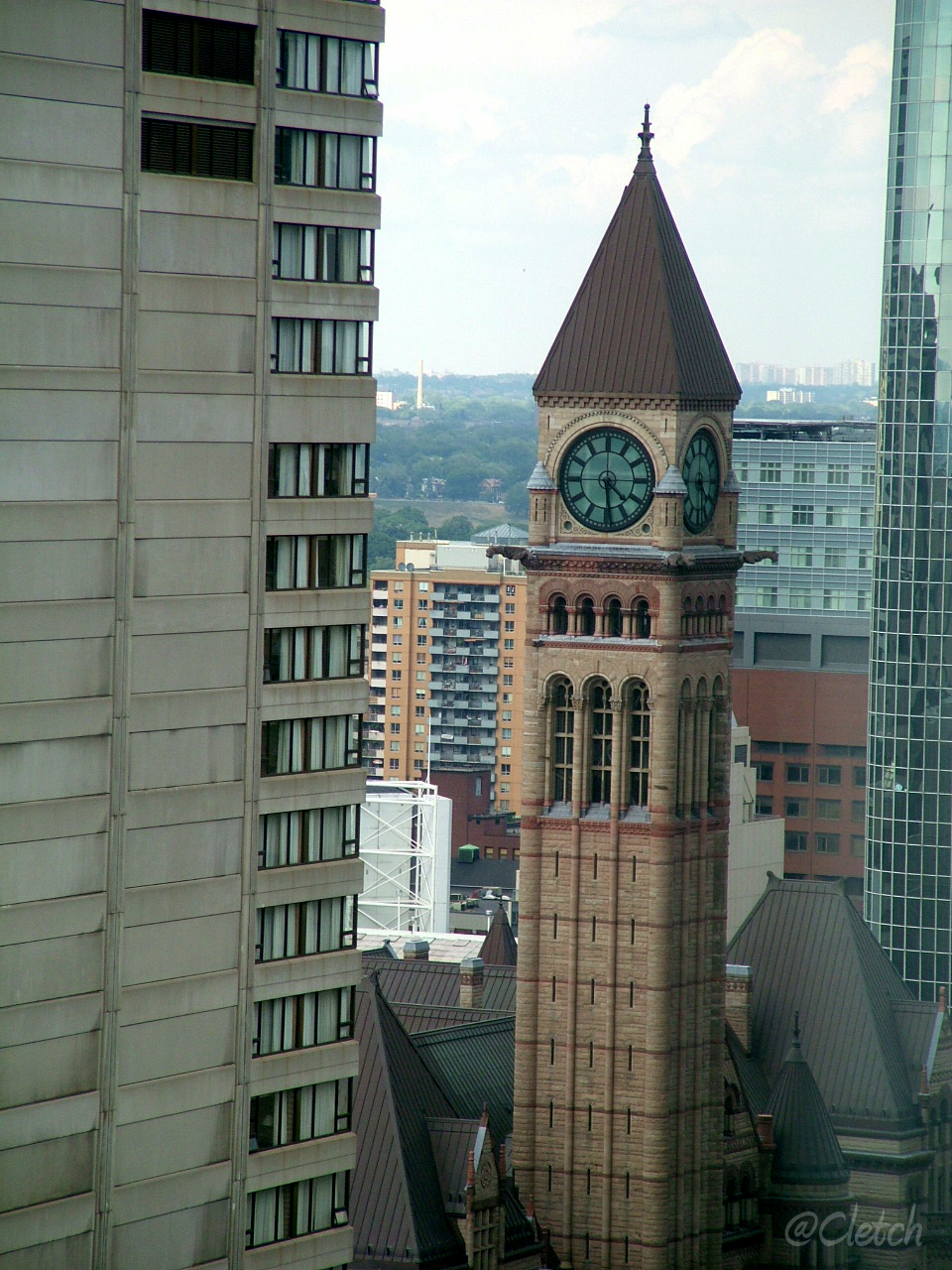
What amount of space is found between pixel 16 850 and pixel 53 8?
46.9 ft

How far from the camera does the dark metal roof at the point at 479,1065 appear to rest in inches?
3910

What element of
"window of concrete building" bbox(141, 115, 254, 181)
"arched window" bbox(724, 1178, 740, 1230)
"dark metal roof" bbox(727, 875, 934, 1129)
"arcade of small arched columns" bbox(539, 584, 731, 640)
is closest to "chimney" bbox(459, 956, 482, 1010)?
"dark metal roof" bbox(727, 875, 934, 1129)

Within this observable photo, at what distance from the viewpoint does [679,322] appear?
3942 inches

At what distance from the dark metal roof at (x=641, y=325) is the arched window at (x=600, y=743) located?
1067cm

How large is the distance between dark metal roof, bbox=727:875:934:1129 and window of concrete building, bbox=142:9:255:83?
2812 inches

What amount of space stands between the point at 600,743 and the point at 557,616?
4.76 metres

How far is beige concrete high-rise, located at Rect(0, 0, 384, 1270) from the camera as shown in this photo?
49.0 meters

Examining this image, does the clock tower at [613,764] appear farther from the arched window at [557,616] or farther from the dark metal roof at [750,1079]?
the dark metal roof at [750,1079]

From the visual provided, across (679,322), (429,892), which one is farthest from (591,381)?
(429,892)

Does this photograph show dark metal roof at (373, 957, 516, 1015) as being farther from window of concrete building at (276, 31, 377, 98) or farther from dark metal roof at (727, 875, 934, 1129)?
window of concrete building at (276, 31, 377, 98)

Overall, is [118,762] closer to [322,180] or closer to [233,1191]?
[233,1191]

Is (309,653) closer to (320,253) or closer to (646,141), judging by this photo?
(320,253)

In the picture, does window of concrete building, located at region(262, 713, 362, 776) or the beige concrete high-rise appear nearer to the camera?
the beige concrete high-rise

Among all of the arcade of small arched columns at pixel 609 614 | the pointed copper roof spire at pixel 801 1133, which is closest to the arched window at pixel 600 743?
the arcade of small arched columns at pixel 609 614
